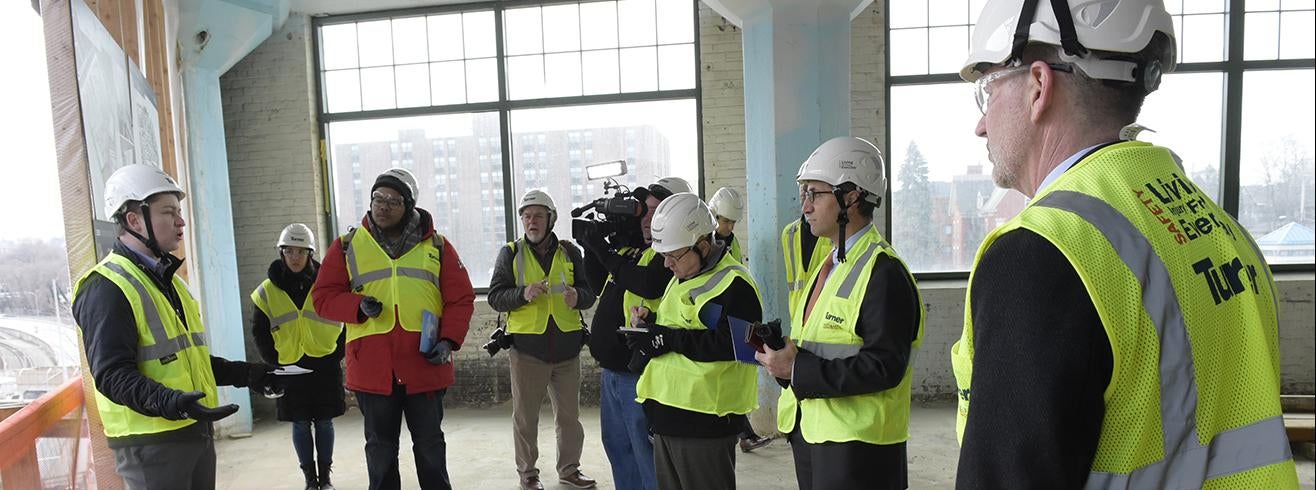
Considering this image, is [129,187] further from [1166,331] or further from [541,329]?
[1166,331]

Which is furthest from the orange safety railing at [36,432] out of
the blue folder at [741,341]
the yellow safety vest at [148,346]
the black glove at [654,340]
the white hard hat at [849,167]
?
the white hard hat at [849,167]

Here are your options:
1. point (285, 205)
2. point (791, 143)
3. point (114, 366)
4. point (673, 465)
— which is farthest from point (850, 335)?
point (285, 205)

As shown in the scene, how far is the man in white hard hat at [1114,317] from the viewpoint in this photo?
0.83m

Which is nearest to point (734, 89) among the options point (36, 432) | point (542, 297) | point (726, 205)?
point (726, 205)

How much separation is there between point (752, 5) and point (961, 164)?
9.20 ft

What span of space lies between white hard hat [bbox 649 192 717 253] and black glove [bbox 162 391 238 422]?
169 cm

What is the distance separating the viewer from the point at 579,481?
15.5 ft

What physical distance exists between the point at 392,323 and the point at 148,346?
45.1 inches

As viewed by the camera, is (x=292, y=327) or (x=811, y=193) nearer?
(x=811, y=193)

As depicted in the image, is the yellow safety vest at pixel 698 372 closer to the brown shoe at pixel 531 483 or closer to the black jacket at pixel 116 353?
the black jacket at pixel 116 353

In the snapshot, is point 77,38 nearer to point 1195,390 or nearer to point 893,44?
point 1195,390

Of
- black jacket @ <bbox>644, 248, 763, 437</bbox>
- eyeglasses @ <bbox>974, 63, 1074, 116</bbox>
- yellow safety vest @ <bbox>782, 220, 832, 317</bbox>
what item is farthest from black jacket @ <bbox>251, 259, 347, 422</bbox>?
eyeglasses @ <bbox>974, 63, 1074, 116</bbox>

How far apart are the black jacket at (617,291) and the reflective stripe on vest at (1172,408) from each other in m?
2.59

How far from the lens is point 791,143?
17.3 feet
